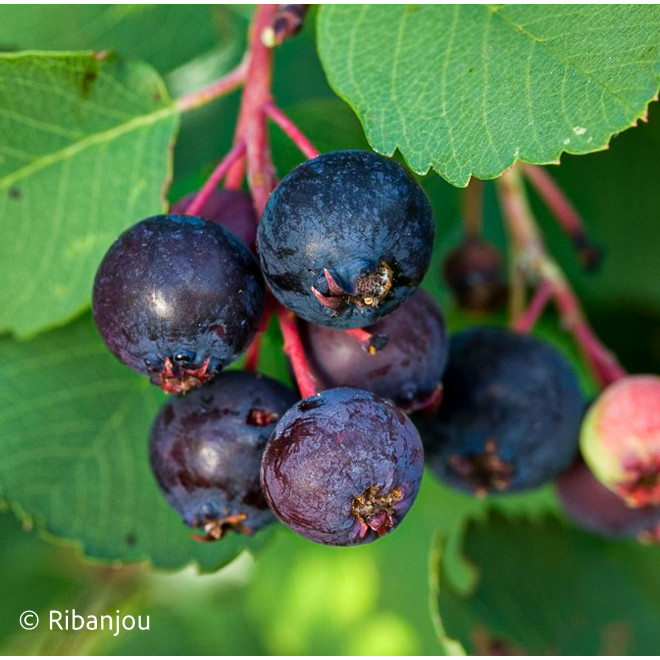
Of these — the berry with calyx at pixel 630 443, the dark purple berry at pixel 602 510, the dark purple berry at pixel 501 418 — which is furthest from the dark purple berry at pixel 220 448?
the dark purple berry at pixel 602 510

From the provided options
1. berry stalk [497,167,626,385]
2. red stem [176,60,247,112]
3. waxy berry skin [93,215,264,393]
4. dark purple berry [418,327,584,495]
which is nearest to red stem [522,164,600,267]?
berry stalk [497,167,626,385]

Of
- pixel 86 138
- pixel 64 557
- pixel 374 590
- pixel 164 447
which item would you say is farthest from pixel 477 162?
pixel 64 557

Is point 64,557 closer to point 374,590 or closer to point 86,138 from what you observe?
point 374,590

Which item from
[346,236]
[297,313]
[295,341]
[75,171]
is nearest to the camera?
[346,236]

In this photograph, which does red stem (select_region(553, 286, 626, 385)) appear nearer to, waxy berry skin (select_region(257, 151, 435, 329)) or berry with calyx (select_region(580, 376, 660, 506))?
berry with calyx (select_region(580, 376, 660, 506))

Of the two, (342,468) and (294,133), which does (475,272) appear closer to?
(294,133)

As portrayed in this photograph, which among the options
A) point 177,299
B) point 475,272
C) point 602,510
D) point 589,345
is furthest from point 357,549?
point 177,299

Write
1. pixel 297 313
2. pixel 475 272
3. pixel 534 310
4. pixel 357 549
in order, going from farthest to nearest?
pixel 357 549
pixel 475 272
pixel 534 310
pixel 297 313
